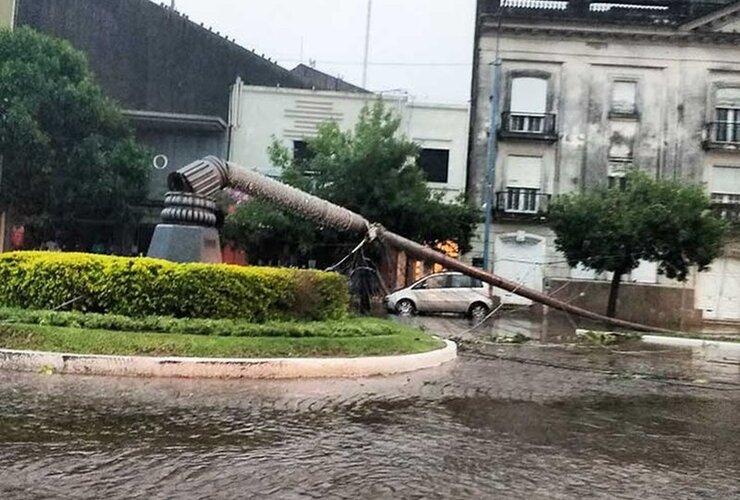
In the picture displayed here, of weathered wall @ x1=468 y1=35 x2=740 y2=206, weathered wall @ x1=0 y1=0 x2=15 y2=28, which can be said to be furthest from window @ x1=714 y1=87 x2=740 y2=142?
weathered wall @ x1=0 y1=0 x2=15 y2=28

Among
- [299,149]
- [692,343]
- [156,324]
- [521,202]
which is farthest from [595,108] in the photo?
[156,324]

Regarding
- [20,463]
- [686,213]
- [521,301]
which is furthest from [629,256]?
[20,463]

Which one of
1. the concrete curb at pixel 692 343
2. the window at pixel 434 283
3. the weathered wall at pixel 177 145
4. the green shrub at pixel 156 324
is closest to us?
the green shrub at pixel 156 324

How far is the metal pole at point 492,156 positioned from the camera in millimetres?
30891

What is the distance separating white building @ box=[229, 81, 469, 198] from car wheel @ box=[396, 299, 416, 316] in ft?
28.3

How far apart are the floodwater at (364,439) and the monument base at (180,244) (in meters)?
3.98

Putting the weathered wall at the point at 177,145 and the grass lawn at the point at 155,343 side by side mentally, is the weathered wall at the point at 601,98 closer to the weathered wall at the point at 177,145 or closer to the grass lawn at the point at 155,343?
the weathered wall at the point at 177,145

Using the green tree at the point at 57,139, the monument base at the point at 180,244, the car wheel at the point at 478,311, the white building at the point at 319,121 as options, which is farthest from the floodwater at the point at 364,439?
the white building at the point at 319,121

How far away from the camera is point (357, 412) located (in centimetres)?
806

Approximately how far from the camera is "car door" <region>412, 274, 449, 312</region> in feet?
80.0

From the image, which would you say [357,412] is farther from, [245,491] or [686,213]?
[686,213]

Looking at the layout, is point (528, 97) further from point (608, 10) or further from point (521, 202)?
point (608, 10)

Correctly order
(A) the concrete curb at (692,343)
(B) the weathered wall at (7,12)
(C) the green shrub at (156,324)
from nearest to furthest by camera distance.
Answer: (C) the green shrub at (156,324), (A) the concrete curb at (692,343), (B) the weathered wall at (7,12)

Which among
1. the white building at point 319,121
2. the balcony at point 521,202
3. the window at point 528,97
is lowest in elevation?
the balcony at point 521,202
